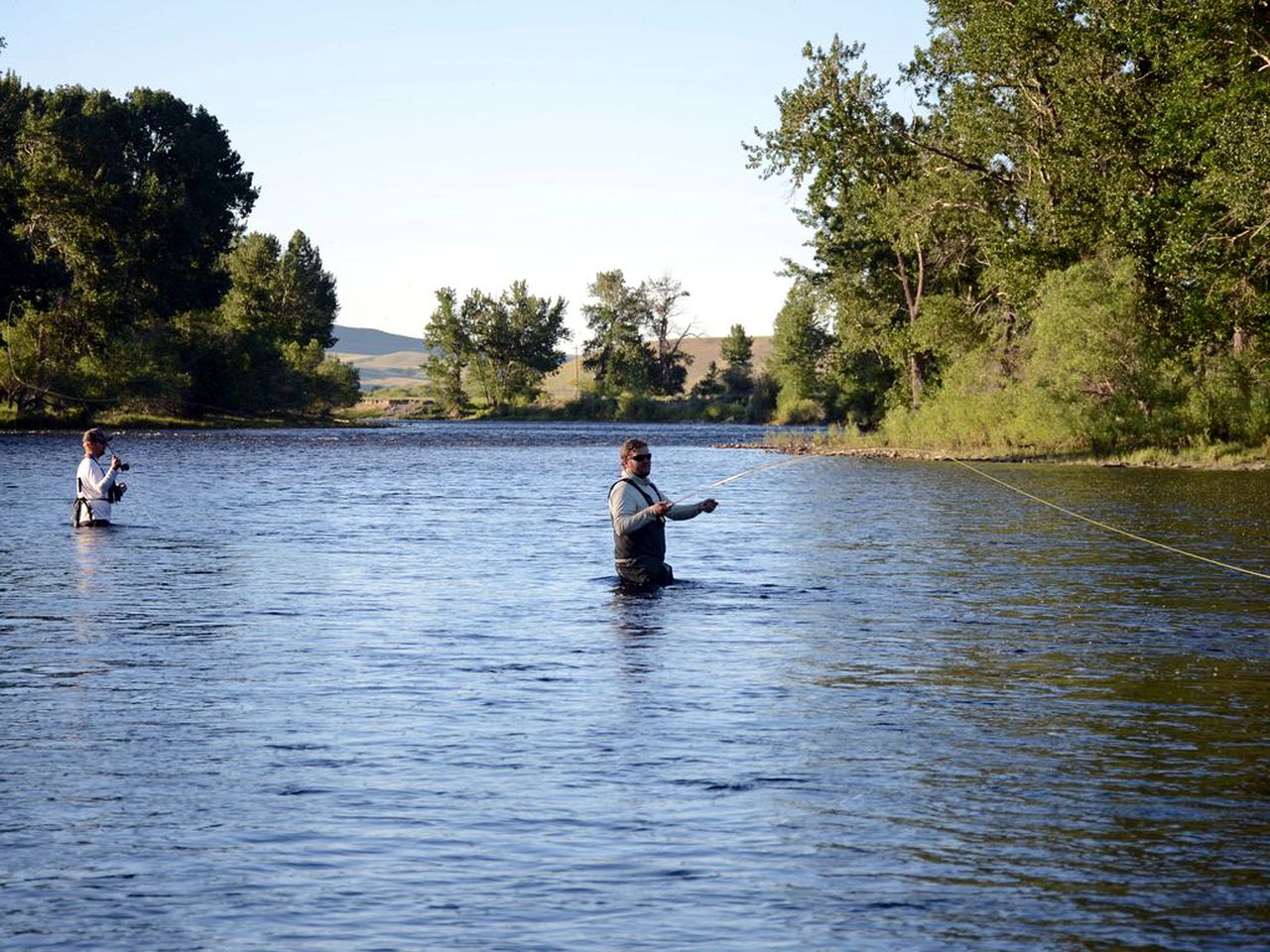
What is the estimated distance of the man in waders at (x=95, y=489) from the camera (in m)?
26.2

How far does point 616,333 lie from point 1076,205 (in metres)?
127

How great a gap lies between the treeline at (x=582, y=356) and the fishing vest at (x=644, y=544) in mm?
142290

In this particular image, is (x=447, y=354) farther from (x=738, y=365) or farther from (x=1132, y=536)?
(x=1132, y=536)

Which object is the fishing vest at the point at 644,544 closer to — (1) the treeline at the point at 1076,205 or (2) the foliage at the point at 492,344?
(1) the treeline at the point at 1076,205

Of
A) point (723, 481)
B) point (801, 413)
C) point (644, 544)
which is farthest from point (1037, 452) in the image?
point (801, 413)

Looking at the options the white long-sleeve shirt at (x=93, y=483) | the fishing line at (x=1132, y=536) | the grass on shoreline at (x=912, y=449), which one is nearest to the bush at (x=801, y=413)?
the grass on shoreline at (x=912, y=449)

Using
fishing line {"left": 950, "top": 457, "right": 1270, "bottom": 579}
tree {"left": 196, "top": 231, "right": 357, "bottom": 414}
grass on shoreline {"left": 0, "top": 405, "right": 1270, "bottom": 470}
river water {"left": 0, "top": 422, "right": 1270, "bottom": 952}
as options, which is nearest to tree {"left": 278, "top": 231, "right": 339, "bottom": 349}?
tree {"left": 196, "top": 231, "right": 357, "bottom": 414}

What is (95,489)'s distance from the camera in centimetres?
2764

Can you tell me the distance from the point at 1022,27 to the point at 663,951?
4981 cm

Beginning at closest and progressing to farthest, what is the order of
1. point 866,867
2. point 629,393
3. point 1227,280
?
point 866,867, point 1227,280, point 629,393

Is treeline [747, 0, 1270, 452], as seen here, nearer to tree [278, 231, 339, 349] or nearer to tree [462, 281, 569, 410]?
tree [278, 231, 339, 349]

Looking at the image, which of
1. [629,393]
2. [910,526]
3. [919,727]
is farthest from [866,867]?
[629,393]

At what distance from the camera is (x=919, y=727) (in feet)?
38.2

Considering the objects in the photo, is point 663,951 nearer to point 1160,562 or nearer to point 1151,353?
point 1160,562
